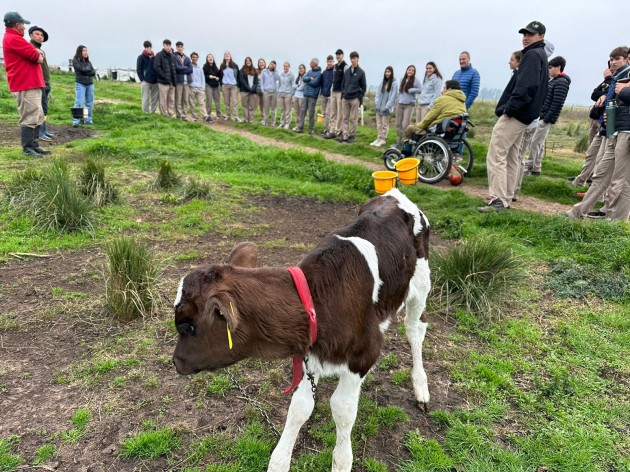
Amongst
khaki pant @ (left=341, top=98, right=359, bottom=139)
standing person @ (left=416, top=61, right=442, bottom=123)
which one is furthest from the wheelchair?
khaki pant @ (left=341, top=98, right=359, bottom=139)

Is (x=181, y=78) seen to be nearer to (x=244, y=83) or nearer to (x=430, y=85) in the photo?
(x=244, y=83)

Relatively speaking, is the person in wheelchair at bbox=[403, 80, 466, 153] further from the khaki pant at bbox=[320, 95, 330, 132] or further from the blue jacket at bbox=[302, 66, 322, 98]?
the blue jacket at bbox=[302, 66, 322, 98]

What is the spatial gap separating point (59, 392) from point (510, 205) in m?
7.65

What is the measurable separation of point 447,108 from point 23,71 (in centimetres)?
881

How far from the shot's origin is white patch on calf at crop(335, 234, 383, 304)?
264cm

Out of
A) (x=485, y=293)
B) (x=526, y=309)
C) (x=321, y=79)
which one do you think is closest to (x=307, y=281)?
(x=485, y=293)

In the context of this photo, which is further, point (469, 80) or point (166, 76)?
point (166, 76)

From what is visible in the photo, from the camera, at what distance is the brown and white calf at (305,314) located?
212 centimetres

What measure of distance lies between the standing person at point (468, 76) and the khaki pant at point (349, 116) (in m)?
3.44

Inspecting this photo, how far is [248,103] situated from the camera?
55.8ft

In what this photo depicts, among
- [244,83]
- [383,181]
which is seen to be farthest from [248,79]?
[383,181]

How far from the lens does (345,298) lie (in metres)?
2.39

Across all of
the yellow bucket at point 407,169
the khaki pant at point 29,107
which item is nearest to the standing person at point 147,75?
the khaki pant at point 29,107

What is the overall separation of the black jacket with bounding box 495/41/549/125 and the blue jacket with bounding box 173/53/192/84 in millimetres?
12403
